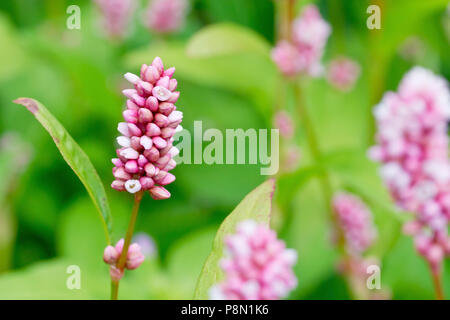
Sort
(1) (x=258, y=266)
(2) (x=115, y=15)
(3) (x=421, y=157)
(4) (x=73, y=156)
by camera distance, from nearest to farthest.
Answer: (1) (x=258, y=266) → (4) (x=73, y=156) → (3) (x=421, y=157) → (2) (x=115, y=15)

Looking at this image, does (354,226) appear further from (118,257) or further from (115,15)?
(115,15)

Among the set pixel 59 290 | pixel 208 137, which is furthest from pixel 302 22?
pixel 59 290

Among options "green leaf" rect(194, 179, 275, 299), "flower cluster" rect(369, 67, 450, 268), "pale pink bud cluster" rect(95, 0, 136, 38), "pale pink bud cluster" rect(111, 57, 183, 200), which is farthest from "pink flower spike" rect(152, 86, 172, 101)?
"pale pink bud cluster" rect(95, 0, 136, 38)

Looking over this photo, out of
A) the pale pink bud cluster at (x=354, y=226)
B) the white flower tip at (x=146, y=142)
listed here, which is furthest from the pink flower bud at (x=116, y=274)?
the pale pink bud cluster at (x=354, y=226)

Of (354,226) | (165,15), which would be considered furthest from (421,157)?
(165,15)

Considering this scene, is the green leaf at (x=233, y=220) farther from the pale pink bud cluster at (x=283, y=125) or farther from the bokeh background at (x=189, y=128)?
the pale pink bud cluster at (x=283, y=125)
